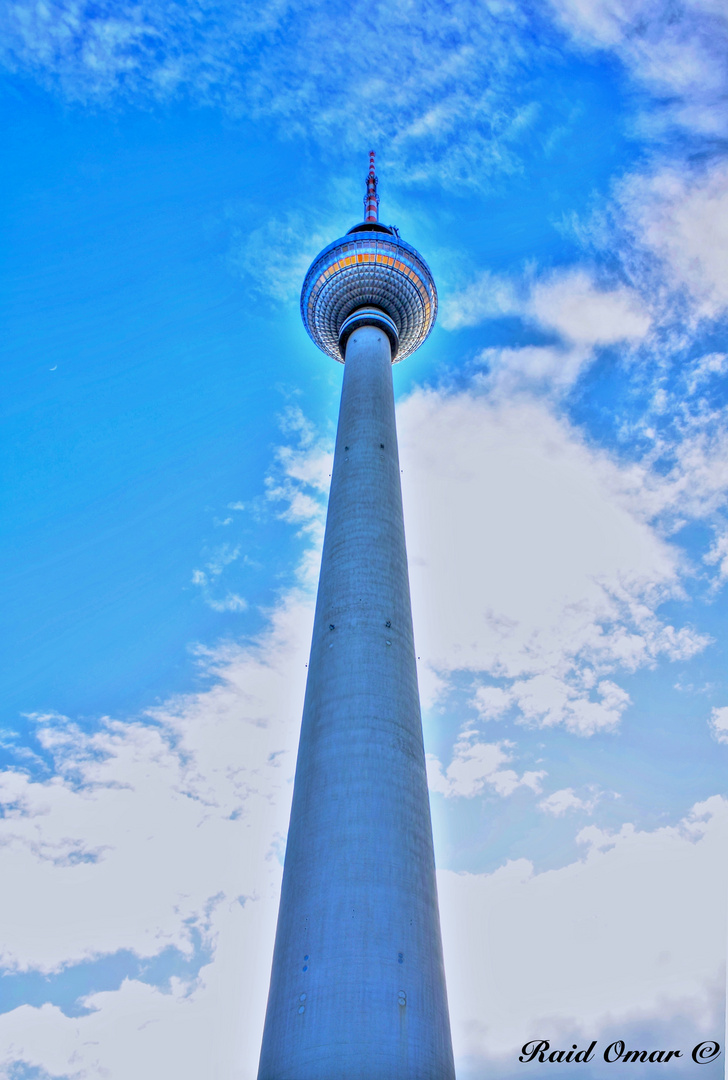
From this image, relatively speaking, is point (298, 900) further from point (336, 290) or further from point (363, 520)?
point (336, 290)

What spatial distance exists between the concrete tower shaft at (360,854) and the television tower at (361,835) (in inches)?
2.3

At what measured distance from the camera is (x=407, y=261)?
68.9m

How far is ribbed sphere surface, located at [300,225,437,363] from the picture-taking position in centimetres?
6800

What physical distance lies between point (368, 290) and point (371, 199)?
56.9 ft

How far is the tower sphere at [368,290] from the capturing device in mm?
67938

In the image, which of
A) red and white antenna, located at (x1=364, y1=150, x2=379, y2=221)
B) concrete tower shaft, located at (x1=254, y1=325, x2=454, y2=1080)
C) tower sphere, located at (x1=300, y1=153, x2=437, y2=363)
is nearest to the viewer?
concrete tower shaft, located at (x1=254, y1=325, x2=454, y2=1080)

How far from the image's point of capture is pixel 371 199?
264 feet

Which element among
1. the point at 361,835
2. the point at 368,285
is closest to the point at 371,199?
the point at 368,285

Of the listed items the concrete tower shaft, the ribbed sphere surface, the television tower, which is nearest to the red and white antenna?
the ribbed sphere surface

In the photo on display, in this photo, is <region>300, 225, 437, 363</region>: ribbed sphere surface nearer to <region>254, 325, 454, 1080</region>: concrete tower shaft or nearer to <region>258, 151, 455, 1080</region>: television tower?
<region>258, 151, 455, 1080</region>: television tower

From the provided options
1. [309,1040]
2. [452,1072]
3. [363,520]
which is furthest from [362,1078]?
[363,520]

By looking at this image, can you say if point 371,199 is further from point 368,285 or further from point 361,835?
point 361,835

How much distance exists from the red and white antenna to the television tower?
2880cm

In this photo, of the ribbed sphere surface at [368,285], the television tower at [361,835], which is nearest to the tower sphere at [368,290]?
the ribbed sphere surface at [368,285]
